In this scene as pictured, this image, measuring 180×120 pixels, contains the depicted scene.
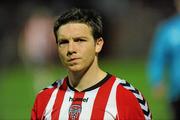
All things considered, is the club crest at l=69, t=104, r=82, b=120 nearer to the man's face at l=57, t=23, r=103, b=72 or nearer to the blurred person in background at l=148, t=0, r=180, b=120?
the man's face at l=57, t=23, r=103, b=72

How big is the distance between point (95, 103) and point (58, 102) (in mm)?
312

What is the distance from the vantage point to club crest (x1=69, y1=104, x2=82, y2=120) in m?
6.04

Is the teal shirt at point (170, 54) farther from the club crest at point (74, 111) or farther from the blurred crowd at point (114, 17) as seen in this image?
the blurred crowd at point (114, 17)

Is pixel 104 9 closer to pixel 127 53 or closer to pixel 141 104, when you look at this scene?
pixel 127 53

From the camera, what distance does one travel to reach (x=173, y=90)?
990cm

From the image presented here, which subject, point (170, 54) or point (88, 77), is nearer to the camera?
point (88, 77)

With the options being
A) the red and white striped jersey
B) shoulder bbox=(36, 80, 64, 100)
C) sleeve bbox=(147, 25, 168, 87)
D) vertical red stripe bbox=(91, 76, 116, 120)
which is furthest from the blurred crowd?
vertical red stripe bbox=(91, 76, 116, 120)

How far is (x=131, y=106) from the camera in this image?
591 centimetres

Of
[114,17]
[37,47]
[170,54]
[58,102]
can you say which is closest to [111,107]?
[58,102]

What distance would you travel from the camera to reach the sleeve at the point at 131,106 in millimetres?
5891

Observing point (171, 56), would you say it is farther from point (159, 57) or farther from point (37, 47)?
point (37, 47)

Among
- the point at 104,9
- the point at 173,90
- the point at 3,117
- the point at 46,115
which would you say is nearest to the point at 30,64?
the point at 104,9

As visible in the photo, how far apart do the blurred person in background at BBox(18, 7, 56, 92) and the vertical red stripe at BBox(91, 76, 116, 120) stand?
13451 mm

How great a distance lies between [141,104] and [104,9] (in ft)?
65.3
